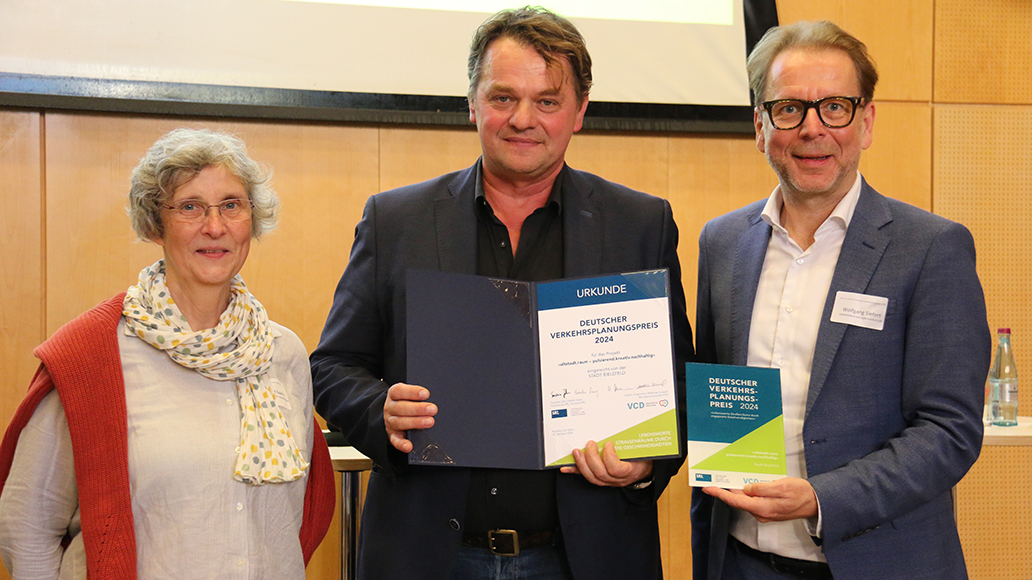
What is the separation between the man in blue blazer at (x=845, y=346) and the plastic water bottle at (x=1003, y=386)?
1.77m

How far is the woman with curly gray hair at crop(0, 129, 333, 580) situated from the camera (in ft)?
5.25

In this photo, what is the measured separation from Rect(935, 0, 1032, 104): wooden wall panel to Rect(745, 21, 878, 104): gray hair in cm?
263

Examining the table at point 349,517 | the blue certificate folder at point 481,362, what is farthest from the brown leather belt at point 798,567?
the table at point 349,517

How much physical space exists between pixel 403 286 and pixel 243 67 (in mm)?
1997

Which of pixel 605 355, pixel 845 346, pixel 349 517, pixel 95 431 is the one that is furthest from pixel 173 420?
pixel 845 346

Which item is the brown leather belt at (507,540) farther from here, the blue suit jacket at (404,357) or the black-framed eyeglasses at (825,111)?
the black-framed eyeglasses at (825,111)

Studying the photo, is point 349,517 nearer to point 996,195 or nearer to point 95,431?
point 95,431

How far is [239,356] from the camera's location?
1.77 meters

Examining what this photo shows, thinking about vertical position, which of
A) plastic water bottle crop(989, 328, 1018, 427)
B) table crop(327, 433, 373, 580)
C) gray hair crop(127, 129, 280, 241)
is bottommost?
table crop(327, 433, 373, 580)

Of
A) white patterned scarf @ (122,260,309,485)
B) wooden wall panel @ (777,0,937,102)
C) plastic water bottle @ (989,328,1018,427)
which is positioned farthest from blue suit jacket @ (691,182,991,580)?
wooden wall panel @ (777,0,937,102)

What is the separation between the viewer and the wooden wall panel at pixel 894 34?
3.93 meters

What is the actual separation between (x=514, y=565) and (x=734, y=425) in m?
0.58

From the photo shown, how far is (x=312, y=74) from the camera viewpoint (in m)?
3.40

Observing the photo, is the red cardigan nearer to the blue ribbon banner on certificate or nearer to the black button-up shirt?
the black button-up shirt
